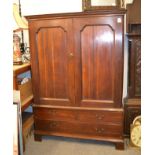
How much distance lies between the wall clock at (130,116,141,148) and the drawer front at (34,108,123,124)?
0.21m

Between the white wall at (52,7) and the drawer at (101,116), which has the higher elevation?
the white wall at (52,7)

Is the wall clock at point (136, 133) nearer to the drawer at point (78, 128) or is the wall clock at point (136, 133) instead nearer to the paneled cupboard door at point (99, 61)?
the drawer at point (78, 128)

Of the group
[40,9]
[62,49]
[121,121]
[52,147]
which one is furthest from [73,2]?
[52,147]

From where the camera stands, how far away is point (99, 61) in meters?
2.27

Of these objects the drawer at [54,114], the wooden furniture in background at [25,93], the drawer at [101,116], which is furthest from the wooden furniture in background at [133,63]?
the wooden furniture in background at [25,93]

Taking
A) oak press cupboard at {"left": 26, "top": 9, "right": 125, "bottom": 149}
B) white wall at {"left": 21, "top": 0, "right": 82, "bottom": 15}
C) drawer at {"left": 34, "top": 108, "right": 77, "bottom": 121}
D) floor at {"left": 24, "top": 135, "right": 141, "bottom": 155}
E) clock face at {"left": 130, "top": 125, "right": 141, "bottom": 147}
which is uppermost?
white wall at {"left": 21, "top": 0, "right": 82, "bottom": 15}

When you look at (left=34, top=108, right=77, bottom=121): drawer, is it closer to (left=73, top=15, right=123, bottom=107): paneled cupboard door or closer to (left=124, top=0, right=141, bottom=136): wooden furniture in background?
(left=73, top=15, right=123, bottom=107): paneled cupboard door

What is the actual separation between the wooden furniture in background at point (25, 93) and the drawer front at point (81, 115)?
0.60 ft

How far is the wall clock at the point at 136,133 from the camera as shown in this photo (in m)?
2.41

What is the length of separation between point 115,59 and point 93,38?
1.09 ft

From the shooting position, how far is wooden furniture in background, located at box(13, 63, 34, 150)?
7.49 feet

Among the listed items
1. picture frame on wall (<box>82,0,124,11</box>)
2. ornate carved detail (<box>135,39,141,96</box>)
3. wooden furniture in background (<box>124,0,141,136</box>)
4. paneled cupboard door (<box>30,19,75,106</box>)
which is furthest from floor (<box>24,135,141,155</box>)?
picture frame on wall (<box>82,0,124,11</box>)

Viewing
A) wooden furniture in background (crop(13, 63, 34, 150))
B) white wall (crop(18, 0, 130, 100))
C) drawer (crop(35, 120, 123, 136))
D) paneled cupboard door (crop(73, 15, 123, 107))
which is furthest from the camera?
white wall (crop(18, 0, 130, 100))

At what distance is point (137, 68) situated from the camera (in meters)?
2.51
